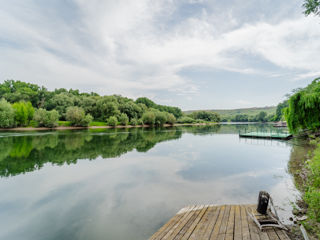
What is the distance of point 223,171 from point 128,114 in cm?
6218

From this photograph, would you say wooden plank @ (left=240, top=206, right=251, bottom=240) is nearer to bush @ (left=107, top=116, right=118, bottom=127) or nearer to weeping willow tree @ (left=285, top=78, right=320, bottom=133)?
weeping willow tree @ (left=285, top=78, right=320, bottom=133)

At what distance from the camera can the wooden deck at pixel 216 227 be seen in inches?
140

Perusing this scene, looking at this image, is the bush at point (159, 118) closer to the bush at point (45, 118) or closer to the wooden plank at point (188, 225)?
the bush at point (45, 118)

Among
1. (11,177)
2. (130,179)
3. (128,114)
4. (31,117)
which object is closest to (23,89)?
(31,117)

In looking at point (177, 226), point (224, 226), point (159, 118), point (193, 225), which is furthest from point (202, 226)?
point (159, 118)

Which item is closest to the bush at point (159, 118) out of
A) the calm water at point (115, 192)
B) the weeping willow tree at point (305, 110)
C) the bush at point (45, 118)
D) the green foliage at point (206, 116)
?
the bush at point (45, 118)

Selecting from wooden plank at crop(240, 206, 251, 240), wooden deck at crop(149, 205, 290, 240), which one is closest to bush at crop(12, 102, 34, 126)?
wooden deck at crop(149, 205, 290, 240)

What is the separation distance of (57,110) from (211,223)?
69659 mm

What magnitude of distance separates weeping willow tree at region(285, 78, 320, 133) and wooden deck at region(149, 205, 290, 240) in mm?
14038

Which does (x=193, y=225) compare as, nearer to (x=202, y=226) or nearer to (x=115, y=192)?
(x=202, y=226)

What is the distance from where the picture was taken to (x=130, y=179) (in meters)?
9.27

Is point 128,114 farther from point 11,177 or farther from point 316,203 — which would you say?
point 316,203

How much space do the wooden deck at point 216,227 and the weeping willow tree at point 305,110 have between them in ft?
46.1

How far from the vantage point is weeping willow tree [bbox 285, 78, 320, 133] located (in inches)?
555
